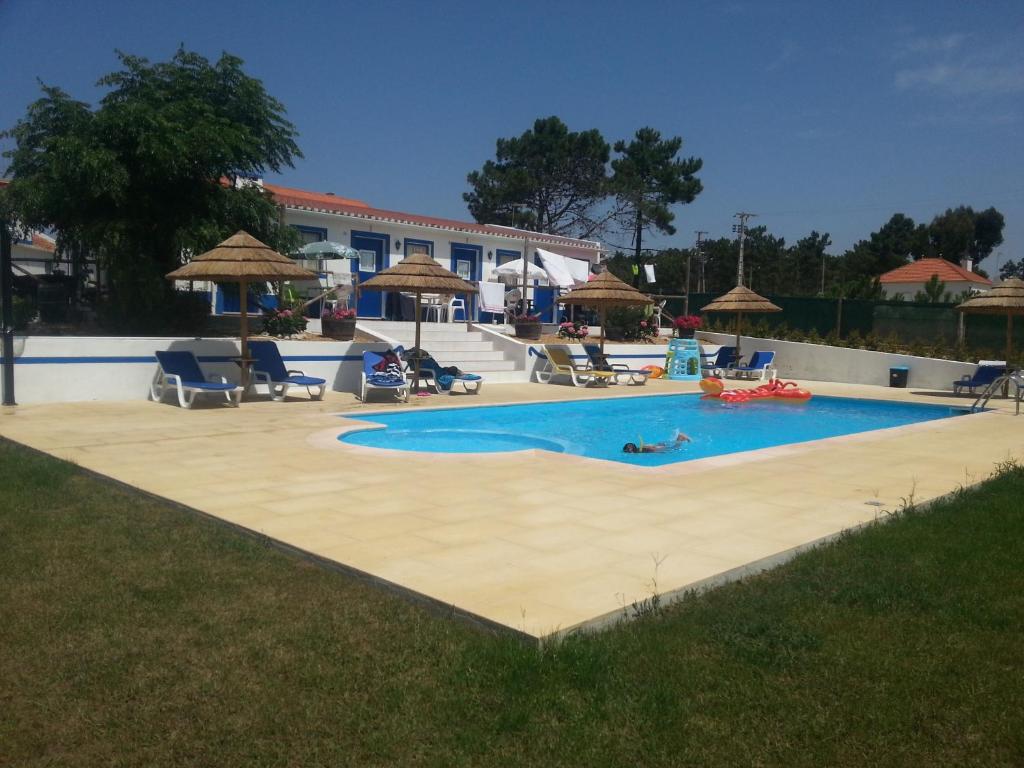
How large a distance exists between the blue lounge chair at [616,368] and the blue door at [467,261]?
5.39 metres

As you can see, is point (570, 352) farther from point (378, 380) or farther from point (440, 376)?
point (378, 380)

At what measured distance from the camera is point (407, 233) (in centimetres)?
2286

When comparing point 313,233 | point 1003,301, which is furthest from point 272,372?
point 1003,301

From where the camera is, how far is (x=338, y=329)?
53.9ft

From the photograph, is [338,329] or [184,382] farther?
[338,329]

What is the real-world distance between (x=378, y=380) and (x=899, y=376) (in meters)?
13.6

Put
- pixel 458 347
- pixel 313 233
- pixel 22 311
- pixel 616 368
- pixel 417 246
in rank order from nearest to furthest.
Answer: pixel 22 311 < pixel 458 347 < pixel 616 368 < pixel 313 233 < pixel 417 246

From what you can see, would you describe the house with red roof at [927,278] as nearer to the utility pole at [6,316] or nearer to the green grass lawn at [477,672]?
the utility pole at [6,316]

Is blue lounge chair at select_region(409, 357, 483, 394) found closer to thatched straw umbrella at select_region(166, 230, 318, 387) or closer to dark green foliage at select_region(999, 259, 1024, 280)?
thatched straw umbrella at select_region(166, 230, 318, 387)

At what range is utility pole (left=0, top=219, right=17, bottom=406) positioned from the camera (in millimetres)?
11078

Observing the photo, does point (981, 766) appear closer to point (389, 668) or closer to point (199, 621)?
point (389, 668)

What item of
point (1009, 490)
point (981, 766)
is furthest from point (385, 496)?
point (1009, 490)

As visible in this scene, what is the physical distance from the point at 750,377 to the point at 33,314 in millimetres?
16581

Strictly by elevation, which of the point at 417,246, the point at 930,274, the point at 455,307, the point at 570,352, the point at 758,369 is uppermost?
the point at 930,274
